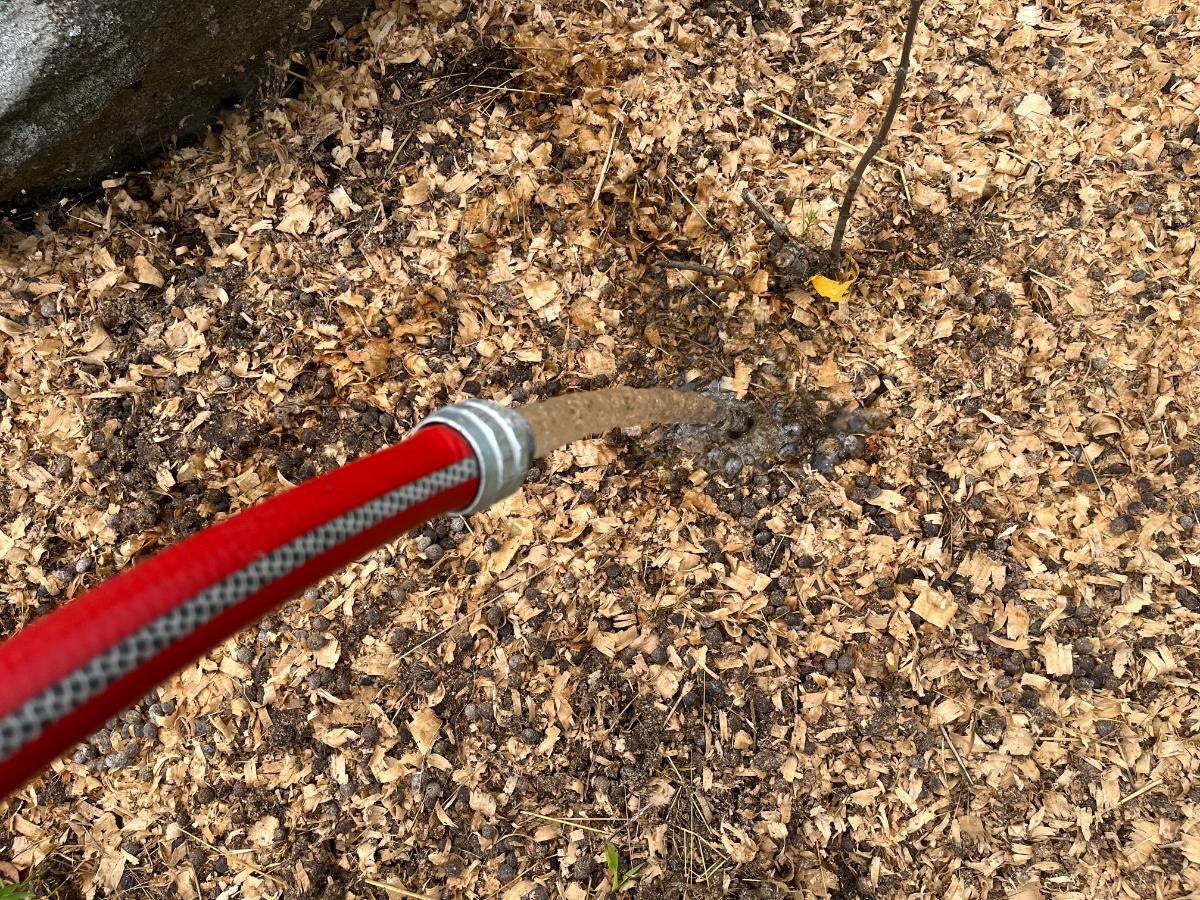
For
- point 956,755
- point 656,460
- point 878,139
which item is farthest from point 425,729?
point 878,139

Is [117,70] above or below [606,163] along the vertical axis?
above

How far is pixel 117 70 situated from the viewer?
6.81 ft

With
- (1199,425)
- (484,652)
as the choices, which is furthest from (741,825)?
(1199,425)

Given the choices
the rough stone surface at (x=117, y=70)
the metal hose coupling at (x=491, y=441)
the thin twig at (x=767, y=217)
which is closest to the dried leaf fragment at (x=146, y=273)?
the rough stone surface at (x=117, y=70)

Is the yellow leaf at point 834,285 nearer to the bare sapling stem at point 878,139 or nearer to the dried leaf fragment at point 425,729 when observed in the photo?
the bare sapling stem at point 878,139

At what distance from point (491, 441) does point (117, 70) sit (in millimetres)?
1722

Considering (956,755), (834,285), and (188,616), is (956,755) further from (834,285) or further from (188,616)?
(188,616)

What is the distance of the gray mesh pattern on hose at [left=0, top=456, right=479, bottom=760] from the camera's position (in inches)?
28.6

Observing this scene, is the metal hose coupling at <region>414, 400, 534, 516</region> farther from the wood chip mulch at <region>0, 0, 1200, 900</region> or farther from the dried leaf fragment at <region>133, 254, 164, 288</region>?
the dried leaf fragment at <region>133, 254, 164, 288</region>

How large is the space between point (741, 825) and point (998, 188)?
1.88m

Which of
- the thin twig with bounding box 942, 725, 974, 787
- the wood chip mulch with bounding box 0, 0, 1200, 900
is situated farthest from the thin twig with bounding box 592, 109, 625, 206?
the thin twig with bounding box 942, 725, 974, 787

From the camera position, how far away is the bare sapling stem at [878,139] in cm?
161

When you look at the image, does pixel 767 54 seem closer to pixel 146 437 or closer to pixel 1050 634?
pixel 1050 634

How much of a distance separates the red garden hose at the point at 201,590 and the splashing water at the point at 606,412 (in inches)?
9.3
